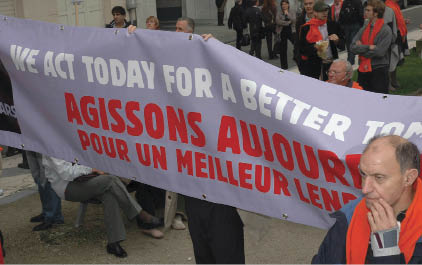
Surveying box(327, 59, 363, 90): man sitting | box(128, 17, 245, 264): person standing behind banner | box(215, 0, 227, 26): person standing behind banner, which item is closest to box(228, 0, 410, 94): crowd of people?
box(327, 59, 363, 90): man sitting

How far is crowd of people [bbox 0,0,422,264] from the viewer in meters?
3.02

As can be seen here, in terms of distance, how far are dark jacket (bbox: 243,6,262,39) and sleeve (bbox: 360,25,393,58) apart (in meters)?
7.17

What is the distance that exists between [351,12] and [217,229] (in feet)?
37.7

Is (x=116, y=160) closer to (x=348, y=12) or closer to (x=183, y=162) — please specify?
(x=183, y=162)

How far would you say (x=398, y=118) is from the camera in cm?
397

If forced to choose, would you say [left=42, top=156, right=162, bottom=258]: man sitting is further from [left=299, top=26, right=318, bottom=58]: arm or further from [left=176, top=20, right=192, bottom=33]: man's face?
[left=299, top=26, right=318, bottom=58]: arm

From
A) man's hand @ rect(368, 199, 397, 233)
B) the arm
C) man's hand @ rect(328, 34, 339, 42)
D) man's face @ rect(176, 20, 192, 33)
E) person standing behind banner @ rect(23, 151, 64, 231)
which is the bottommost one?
person standing behind banner @ rect(23, 151, 64, 231)

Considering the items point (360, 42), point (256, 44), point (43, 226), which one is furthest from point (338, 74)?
point (256, 44)

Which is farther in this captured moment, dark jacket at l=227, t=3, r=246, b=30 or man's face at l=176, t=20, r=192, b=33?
dark jacket at l=227, t=3, r=246, b=30

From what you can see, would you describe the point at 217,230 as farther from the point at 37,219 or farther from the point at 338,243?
the point at 37,219

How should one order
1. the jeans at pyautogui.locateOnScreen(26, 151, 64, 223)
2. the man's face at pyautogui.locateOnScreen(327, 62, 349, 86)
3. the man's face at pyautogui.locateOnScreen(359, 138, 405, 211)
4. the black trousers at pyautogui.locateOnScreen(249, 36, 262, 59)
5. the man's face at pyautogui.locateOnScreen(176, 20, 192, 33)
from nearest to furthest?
1. the man's face at pyautogui.locateOnScreen(359, 138, 405, 211)
2. the man's face at pyautogui.locateOnScreen(176, 20, 192, 33)
3. the man's face at pyautogui.locateOnScreen(327, 62, 349, 86)
4. the jeans at pyautogui.locateOnScreen(26, 151, 64, 223)
5. the black trousers at pyautogui.locateOnScreen(249, 36, 262, 59)

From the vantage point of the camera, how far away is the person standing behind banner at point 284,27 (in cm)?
1576

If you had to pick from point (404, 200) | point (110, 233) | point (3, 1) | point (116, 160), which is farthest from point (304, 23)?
point (3, 1)

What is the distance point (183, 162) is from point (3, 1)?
587 inches
